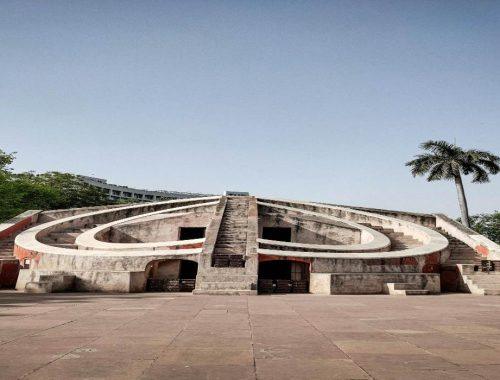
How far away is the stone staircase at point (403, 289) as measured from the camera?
11.1 m

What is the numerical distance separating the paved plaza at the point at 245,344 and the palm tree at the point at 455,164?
85.4ft

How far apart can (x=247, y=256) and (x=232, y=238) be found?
3227mm

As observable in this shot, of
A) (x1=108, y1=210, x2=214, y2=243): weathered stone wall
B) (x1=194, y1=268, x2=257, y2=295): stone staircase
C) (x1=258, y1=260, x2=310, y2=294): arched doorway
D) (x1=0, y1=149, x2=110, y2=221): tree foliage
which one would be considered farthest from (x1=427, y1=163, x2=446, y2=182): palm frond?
(x1=0, y1=149, x2=110, y2=221): tree foliage

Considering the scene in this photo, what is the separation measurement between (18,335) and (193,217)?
606 inches

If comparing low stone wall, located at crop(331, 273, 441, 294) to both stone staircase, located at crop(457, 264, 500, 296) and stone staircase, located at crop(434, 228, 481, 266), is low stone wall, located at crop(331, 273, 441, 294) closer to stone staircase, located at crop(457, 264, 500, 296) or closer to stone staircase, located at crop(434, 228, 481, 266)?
stone staircase, located at crop(457, 264, 500, 296)

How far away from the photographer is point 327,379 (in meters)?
2.76

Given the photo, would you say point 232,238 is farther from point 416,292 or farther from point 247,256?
point 416,292

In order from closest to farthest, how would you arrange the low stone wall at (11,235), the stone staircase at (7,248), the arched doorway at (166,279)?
1. the arched doorway at (166,279)
2. the low stone wall at (11,235)
3. the stone staircase at (7,248)

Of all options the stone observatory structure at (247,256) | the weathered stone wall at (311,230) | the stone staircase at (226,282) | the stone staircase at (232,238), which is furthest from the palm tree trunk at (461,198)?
the stone staircase at (226,282)

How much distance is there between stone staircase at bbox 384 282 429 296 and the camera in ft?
36.4

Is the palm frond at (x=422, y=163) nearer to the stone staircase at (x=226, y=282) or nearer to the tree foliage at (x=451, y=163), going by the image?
the tree foliage at (x=451, y=163)

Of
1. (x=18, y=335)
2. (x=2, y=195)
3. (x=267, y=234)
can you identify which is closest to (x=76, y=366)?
(x=18, y=335)

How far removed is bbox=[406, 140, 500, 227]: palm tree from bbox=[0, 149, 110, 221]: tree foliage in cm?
3236

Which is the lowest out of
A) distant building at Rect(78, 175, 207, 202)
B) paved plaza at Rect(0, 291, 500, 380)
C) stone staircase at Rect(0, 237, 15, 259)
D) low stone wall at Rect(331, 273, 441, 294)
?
paved plaza at Rect(0, 291, 500, 380)
